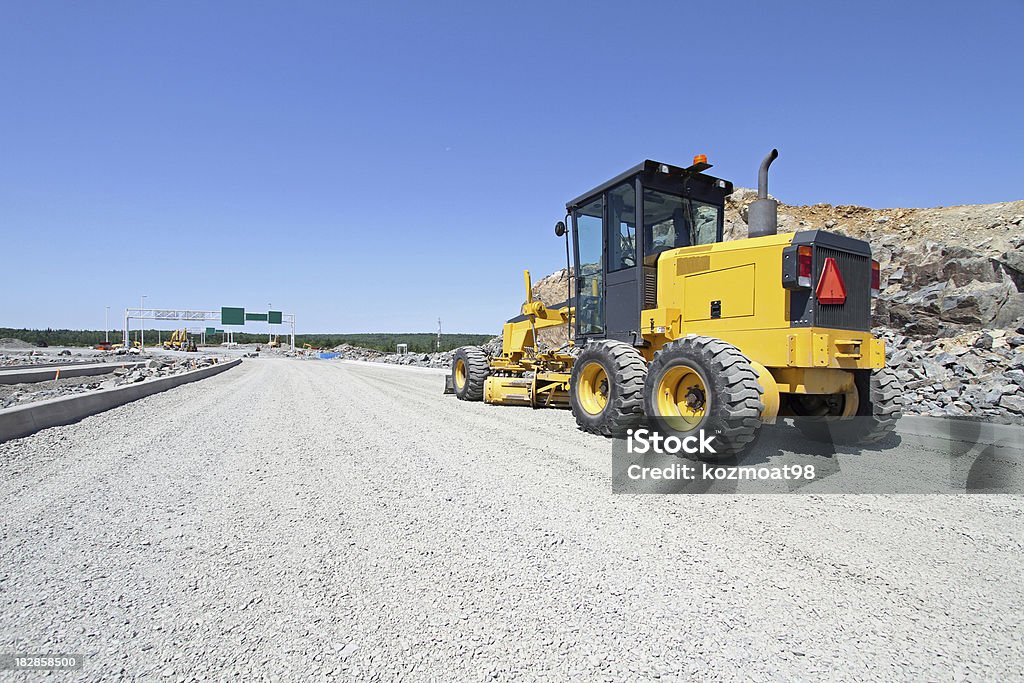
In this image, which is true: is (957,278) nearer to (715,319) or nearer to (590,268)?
(590,268)

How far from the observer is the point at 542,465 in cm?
513

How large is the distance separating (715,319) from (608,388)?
4.97 feet

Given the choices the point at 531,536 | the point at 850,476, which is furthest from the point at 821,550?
the point at 850,476

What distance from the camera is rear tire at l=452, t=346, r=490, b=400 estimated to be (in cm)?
1106

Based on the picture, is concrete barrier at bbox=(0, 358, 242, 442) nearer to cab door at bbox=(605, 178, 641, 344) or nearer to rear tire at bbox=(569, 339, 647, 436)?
rear tire at bbox=(569, 339, 647, 436)

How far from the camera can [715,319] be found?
19.5 feet

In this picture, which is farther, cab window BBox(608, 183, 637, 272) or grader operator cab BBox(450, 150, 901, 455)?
cab window BBox(608, 183, 637, 272)

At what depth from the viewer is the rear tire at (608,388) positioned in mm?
6066

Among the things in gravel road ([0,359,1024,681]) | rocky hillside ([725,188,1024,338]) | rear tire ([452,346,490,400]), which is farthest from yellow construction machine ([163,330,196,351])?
gravel road ([0,359,1024,681])

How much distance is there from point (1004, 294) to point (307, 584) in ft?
44.0

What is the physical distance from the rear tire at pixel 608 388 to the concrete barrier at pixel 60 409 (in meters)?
6.60

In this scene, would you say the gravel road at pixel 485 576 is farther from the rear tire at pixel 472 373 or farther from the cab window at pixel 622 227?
the rear tire at pixel 472 373

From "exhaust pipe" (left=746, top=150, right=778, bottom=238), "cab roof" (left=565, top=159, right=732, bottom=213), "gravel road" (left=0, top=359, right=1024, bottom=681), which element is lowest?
"gravel road" (left=0, top=359, right=1024, bottom=681)

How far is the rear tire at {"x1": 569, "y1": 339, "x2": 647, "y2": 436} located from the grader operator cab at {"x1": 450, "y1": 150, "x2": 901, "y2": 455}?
17 mm
